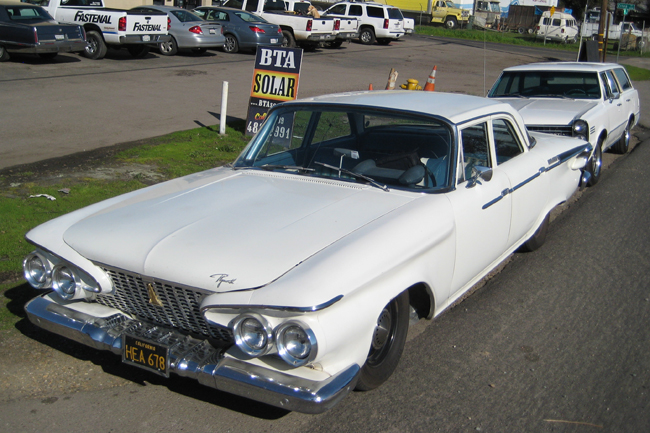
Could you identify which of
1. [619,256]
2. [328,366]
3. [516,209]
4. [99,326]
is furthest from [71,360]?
[619,256]

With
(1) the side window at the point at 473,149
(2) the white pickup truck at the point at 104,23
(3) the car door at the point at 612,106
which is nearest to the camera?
(1) the side window at the point at 473,149

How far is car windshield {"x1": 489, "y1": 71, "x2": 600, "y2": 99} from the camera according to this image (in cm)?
928

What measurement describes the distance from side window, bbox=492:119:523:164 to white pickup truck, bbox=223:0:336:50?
19188 millimetres

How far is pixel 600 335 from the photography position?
446 cm

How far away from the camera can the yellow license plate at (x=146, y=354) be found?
3.19 metres

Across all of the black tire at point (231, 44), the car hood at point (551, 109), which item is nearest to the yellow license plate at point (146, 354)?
the car hood at point (551, 109)

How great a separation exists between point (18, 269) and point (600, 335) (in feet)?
14.9

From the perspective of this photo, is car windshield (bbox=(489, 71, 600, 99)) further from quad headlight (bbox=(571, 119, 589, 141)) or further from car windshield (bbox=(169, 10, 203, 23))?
car windshield (bbox=(169, 10, 203, 23))

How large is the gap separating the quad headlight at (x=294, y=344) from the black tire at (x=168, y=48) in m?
18.7

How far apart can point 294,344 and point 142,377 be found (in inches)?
52.9

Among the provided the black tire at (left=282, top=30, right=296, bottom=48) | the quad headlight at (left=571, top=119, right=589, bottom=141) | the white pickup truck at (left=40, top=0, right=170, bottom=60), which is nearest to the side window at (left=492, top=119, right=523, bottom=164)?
the quad headlight at (left=571, top=119, right=589, bottom=141)

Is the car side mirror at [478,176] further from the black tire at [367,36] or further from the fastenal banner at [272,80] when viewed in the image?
the black tire at [367,36]

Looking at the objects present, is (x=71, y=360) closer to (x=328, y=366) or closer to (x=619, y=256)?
(x=328, y=366)

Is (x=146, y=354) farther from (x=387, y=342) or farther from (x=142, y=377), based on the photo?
(x=387, y=342)
